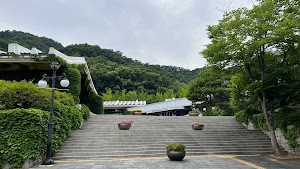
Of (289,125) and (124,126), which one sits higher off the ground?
(289,125)

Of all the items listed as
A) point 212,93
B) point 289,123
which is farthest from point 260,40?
point 212,93

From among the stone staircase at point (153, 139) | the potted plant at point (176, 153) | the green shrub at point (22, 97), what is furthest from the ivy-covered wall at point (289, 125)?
the green shrub at point (22, 97)

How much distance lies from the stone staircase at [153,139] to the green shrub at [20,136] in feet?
4.59

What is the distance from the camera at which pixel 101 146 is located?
10227 mm

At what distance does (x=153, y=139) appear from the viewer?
37.6 feet

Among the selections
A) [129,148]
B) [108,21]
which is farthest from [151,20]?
[129,148]

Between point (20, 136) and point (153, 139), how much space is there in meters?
5.82

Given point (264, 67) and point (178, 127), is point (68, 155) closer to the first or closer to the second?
point (178, 127)

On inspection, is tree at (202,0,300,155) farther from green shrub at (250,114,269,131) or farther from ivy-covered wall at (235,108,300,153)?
green shrub at (250,114,269,131)

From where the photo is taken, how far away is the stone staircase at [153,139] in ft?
32.1

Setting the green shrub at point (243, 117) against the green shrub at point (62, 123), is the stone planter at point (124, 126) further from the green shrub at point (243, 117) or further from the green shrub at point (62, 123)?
the green shrub at point (243, 117)

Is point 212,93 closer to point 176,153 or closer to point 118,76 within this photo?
point 176,153

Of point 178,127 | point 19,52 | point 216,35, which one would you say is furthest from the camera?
point 178,127

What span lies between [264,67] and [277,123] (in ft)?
9.57
